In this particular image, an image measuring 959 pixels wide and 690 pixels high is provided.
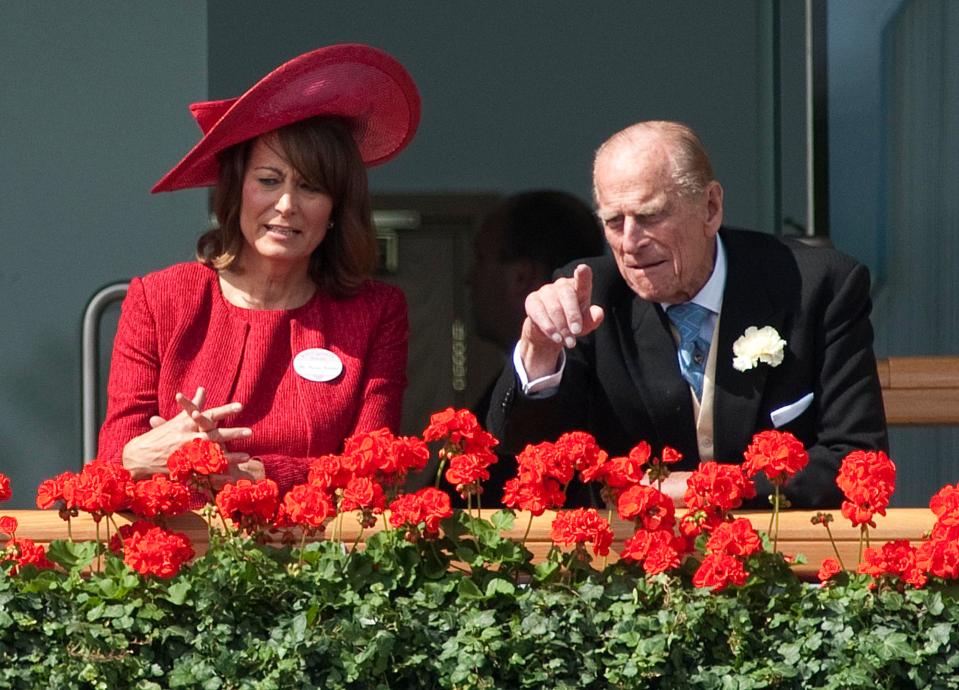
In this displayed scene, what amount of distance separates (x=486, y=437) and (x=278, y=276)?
1.16 metres

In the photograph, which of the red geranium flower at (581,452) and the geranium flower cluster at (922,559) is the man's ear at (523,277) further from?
the geranium flower cluster at (922,559)

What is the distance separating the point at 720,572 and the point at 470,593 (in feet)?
1.18

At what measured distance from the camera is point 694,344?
11.0 ft

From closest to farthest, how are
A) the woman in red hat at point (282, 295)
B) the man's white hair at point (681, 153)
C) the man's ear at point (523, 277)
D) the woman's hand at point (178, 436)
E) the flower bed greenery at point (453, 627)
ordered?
the flower bed greenery at point (453, 627)
the woman's hand at point (178, 436)
the man's white hair at point (681, 153)
the woman in red hat at point (282, 295)
the man's ear at point (523, 277)

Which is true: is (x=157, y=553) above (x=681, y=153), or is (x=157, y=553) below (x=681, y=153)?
below

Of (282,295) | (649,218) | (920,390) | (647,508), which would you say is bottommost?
(920,390)

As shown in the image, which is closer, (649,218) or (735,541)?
(735,541)

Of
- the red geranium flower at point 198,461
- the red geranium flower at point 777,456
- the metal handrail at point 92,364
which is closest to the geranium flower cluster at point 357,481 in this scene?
the red geranium flower at point 198,461

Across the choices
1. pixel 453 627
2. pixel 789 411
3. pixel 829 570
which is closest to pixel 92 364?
pixel 789 411

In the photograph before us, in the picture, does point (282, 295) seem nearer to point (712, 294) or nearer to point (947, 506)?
point (712, 294)

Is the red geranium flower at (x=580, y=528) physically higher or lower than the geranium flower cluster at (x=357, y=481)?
lower

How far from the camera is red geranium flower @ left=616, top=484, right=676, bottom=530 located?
8.09 ft

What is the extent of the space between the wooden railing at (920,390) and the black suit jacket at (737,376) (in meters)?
1.08

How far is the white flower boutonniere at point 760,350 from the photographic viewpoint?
3.25 meters
